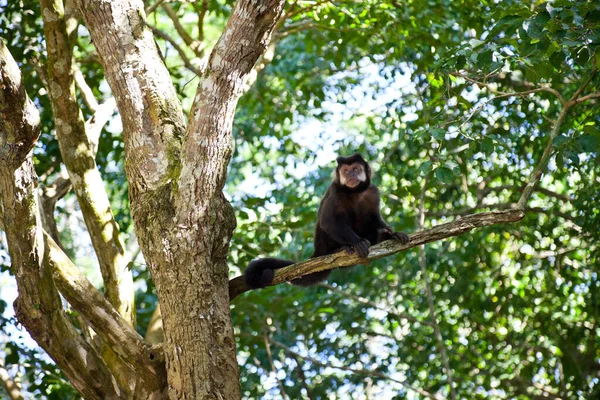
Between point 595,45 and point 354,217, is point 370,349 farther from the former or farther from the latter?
point 595,45

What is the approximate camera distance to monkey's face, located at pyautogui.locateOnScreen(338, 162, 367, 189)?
6.75 m

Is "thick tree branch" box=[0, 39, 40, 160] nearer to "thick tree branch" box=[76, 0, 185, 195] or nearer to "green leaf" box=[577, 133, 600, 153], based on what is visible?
"thick tree branch" box=[76, 0, 185, 195]

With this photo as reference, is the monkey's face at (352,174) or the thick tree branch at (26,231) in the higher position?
the monkey's face at (352,174)

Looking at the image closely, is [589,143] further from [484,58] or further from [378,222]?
[378,222]

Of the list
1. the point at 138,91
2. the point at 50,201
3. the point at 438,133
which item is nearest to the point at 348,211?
the point at 438,133

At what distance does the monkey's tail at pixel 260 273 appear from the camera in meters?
4.94

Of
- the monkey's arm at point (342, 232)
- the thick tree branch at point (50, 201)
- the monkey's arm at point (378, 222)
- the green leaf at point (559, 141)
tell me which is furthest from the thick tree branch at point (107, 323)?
the green leaf at point (559, 141)

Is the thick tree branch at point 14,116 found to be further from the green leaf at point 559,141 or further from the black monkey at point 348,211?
the green leaf at point 559,141

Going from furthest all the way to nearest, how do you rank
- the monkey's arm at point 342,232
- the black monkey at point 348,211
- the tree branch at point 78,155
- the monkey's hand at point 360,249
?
the black monkey at point 348,211, the monkey's arm at point 342,232, the tree branch at point 78,155, the monkey's hand at point 360,249

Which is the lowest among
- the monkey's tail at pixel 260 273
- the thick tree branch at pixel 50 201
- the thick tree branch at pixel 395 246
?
the thick tree branch at pixel 395 246

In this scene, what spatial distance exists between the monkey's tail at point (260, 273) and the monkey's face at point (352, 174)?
165 cm

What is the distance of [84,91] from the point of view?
656 cm

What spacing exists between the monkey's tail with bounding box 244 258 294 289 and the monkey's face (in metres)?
1.65

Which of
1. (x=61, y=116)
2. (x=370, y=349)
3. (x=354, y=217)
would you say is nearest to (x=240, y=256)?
(x=354, y=217)
